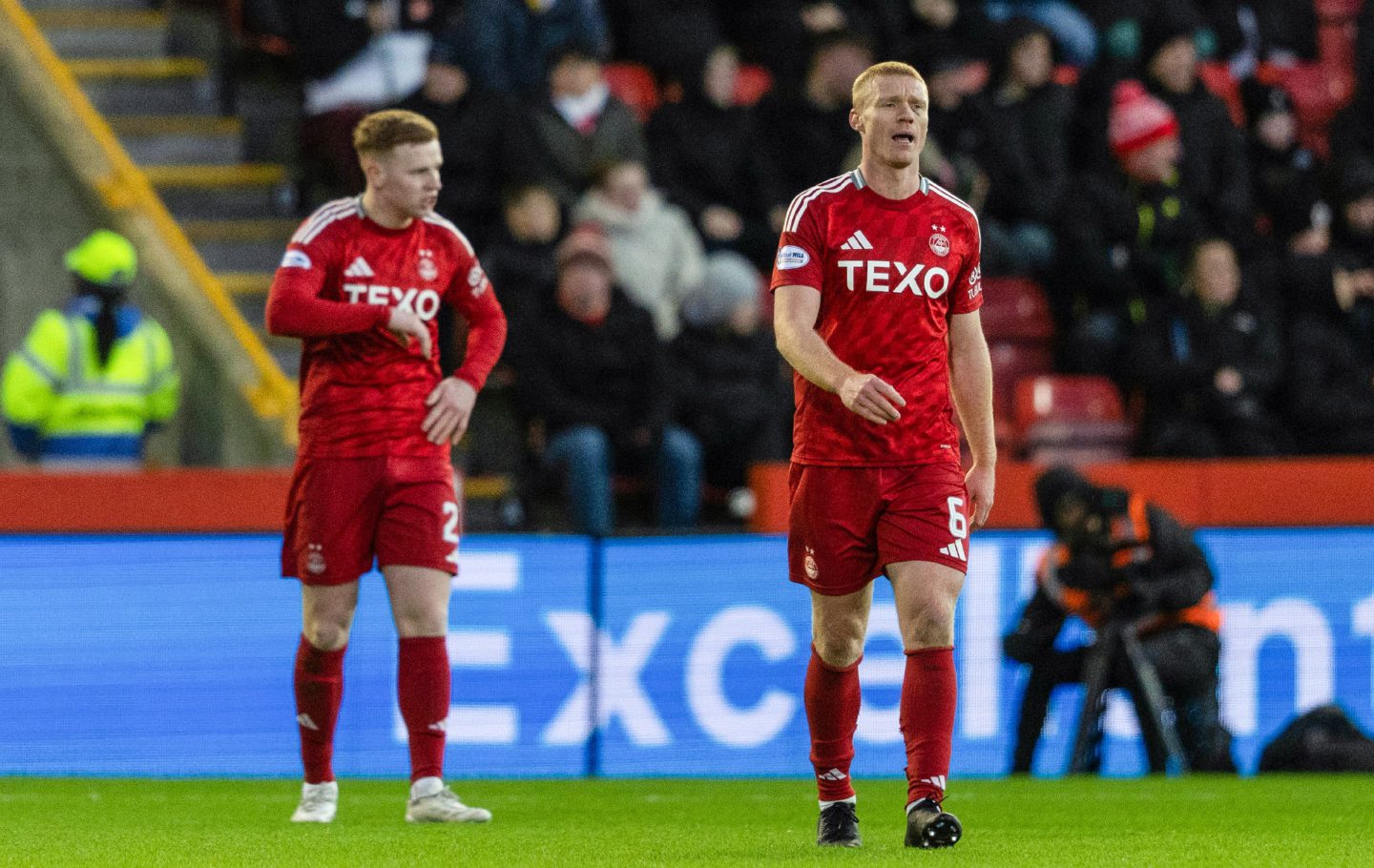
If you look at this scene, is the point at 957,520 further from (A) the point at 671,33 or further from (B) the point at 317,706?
(A) the point at 671,33

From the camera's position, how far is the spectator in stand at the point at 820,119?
1421cm

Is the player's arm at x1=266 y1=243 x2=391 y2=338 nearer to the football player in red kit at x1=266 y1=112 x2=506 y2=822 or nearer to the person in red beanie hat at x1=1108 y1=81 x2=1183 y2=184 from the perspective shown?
the football player in red kit at x1=266 y1=112 x2=506 y2=822

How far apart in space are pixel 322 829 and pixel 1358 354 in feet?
28.5

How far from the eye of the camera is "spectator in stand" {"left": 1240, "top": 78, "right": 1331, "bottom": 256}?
1548 cm

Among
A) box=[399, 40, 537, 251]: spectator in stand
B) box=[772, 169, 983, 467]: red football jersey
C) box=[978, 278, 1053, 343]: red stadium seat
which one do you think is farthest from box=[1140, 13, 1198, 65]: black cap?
box=[772, 169, 983, 467]: red football jersey

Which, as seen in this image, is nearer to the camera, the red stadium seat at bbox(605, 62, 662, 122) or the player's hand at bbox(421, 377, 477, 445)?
the player's hand at bbox(421, 377, 477, 445)

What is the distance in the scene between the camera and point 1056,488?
10859 millimetres

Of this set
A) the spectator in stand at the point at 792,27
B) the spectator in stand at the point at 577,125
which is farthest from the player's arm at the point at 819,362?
the spectator in stand at the point at 792,27

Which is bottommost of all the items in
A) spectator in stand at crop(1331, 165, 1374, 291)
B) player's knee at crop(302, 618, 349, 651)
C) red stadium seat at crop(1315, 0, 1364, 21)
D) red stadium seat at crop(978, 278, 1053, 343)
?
player's knee at crop(302, 618, 349, 651)

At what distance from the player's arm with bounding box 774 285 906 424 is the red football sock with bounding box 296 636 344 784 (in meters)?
2.07

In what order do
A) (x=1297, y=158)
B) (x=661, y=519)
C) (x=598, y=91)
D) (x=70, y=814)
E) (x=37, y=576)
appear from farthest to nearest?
(x=1297, y=158)
(x=598, y=91)
(x=661, y=519)
(x=37, y=576)
(x=70, y=814)

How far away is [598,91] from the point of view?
45.3 ft

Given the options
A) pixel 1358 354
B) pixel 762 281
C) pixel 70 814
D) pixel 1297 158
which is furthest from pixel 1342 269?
pixel 70 814

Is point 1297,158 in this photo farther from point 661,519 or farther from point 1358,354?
point 661,519
